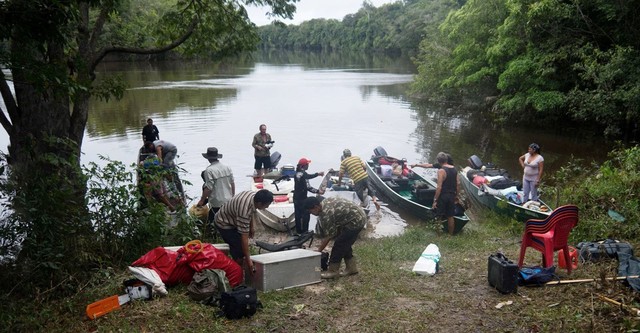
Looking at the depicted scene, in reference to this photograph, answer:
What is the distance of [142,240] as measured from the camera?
7.44 meters

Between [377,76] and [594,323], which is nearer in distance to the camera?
[594,323]

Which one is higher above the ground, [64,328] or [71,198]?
[71,198]

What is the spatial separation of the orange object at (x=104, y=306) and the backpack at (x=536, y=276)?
→ 4869mm

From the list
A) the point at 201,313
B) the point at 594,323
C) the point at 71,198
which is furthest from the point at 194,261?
the point at 594,323

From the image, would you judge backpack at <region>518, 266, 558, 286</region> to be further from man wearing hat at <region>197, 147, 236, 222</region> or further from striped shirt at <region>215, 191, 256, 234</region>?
man wearing hat at <region>197, 147, 236, 222</region>

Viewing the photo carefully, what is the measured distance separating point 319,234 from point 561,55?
1497 centimetres

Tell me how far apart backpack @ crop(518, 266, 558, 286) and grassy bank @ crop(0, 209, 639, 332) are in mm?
123

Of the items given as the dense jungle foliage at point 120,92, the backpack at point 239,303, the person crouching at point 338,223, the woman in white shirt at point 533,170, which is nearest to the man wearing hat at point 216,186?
the dense jungle foliage at point 120,92

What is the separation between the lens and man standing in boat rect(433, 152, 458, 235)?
33.2ft

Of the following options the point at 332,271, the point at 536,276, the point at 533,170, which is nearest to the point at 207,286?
the point at 332,271

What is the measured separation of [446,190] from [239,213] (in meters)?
5.08

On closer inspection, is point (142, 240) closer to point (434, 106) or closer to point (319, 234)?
point (319, 234)

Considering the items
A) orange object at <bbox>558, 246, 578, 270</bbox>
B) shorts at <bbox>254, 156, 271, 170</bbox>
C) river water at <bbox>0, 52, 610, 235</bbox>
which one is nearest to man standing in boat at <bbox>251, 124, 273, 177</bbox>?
shorts at <bbox>254, 156, 271, 170</bbox>

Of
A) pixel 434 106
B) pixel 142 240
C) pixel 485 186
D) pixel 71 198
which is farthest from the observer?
pixel 434 106
